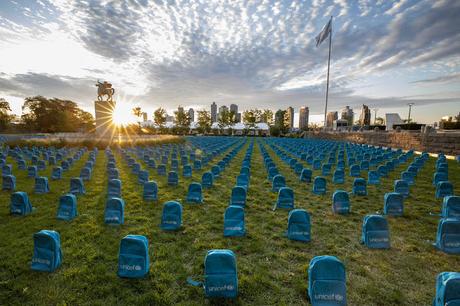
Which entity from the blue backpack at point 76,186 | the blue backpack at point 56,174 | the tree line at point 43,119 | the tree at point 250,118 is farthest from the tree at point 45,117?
the blue backpack at point 76,186

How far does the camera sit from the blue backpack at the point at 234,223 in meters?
6.62

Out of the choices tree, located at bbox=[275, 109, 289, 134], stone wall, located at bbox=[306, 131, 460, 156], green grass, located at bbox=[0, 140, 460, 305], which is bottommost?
green grass, located at bbox=[0, 140, 460, 305]

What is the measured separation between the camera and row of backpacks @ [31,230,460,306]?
3280 mm

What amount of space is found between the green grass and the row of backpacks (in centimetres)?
22

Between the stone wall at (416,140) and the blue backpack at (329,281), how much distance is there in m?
30.2

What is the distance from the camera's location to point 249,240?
6.49 metres

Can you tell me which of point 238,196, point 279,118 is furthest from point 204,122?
point 238,196

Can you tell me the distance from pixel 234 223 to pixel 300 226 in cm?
180

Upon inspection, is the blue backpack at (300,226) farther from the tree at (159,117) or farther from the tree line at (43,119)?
the tree at (159,117)

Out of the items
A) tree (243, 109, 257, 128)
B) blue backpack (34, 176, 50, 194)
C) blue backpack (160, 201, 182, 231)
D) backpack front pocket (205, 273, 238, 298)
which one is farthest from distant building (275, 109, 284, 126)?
backpack front pocket (205, 273, 238, 298)

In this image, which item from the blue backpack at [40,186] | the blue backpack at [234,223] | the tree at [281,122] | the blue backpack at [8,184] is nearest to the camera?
the blue backpack at [234,223]

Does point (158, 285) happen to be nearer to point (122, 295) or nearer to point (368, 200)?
point (122, 295)

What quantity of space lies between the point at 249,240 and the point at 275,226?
135cm

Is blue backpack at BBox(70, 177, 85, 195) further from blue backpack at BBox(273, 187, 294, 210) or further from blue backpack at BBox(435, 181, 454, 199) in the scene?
blue backpack at BBox(435, 181, 454, 199)
